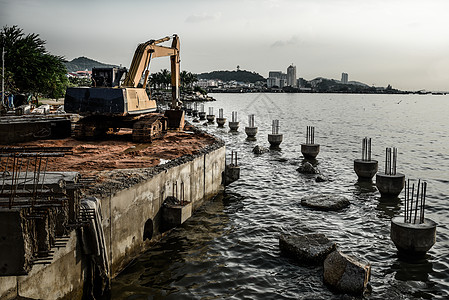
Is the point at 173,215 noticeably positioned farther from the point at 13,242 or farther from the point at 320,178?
the point at 320,178

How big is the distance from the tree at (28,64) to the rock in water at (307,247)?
36.3 m

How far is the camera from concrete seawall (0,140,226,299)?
7.55 metres

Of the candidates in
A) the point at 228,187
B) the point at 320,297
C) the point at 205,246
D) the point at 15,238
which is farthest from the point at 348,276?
the point at 228,187

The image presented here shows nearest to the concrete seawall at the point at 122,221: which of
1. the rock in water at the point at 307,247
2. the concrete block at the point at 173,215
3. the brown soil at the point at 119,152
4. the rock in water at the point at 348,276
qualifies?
the concrete block at the point at 173,215

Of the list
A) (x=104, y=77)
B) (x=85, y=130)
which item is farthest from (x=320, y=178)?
(x=104, y=77)

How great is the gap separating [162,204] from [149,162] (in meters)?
2.86

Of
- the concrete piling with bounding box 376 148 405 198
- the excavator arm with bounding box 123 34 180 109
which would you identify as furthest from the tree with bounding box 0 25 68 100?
the concrete piling with bounding box 376 148 405 198

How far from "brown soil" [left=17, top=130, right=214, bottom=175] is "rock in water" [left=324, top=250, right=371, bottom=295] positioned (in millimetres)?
7706

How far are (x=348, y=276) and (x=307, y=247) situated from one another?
6.84 ft

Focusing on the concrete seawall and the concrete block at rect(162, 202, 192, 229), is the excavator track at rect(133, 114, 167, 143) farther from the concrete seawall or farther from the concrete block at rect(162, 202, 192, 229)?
the concrete block at rect(162, 202, 192, 229)

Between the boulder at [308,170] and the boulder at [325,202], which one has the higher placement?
the boulder at [308,170]

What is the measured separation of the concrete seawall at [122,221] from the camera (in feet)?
24.8

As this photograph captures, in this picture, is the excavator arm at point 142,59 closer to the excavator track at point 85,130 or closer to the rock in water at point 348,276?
the excavator track at point 85,130

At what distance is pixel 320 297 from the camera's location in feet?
33.6
